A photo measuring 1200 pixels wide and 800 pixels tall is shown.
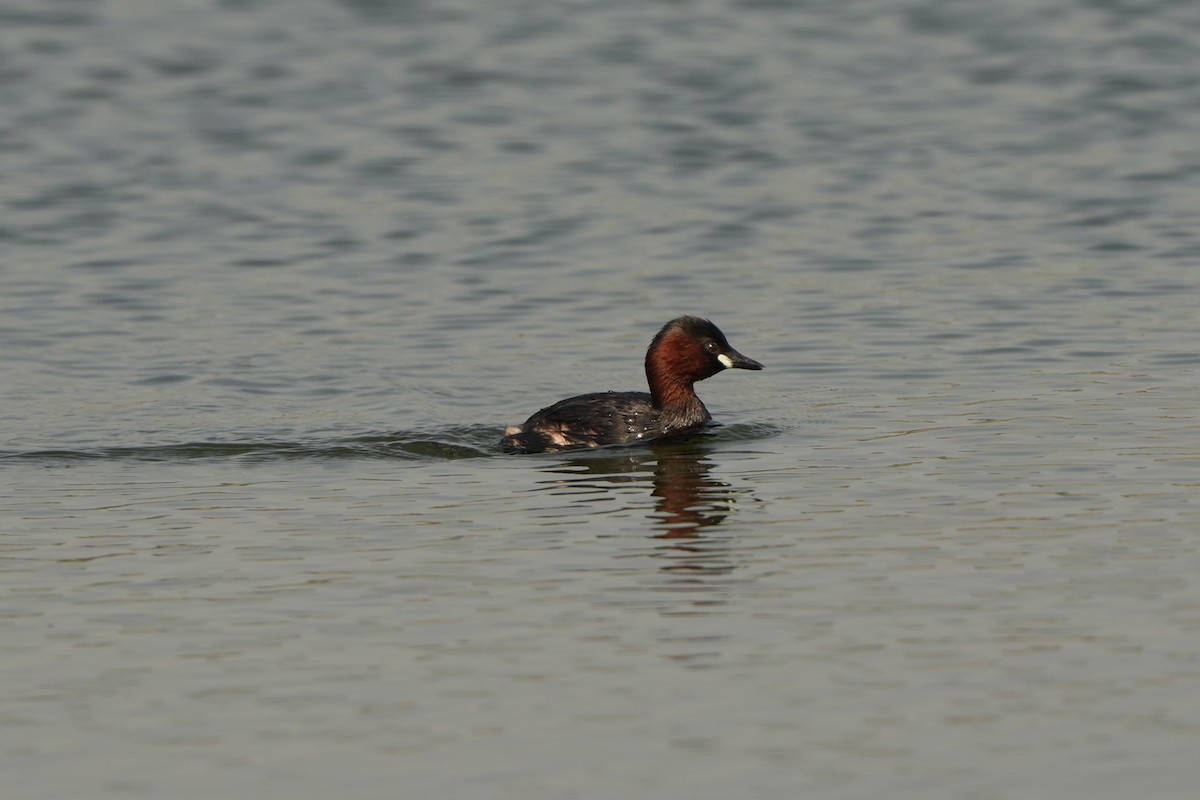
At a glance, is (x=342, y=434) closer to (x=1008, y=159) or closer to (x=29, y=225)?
(x=29, y=225)

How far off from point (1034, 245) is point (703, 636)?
12090 mm

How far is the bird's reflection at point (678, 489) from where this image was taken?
37.4 ft

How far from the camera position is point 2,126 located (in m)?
28.2

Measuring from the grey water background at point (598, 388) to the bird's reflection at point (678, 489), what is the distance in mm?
59

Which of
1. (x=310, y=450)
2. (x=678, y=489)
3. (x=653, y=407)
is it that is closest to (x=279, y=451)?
(x=310, y=450)

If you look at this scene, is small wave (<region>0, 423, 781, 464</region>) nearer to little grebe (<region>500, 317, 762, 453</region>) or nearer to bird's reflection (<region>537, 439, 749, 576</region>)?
little grebe (<region>500, 317, 762, 453</region>)

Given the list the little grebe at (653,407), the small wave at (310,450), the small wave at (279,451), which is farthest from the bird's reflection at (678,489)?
the small wave at (279,451)

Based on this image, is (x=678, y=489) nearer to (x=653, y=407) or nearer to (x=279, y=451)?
(x=653, y=407)

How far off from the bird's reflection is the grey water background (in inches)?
2.3

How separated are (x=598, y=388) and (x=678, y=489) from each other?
10.9 feet

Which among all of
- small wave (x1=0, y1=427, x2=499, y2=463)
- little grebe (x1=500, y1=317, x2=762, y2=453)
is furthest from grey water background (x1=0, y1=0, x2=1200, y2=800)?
little grebe (x1=500, y1=317, x2=762, y2=453)

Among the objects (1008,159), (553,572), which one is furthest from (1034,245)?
(553,572)

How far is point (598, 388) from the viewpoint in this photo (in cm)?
1672

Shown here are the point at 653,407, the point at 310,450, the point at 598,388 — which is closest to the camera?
the point at 310,450
